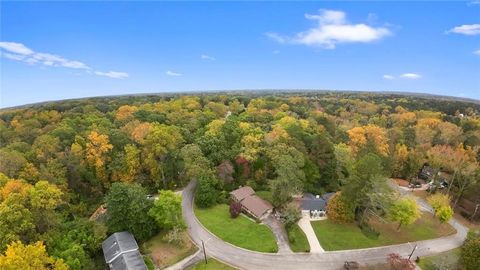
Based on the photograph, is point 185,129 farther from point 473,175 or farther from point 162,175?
point 473,175

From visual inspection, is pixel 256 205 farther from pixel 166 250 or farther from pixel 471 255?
pixel 471 255

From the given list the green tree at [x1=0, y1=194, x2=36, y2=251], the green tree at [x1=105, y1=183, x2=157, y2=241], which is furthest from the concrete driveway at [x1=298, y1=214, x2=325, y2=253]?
the green tree at [x1=0, y1=194, x2=36, y2=251]

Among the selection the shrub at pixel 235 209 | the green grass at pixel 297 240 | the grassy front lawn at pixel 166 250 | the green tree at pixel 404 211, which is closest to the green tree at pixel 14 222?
the grassy front lawn at pixel 166 250

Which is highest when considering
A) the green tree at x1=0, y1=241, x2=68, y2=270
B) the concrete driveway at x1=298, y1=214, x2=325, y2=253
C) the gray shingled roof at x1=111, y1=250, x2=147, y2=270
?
the green tree at x1=0, y1=241, x2=68, y2=270

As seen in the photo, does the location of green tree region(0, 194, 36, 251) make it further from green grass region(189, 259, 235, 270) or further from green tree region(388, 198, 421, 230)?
green tree region(388, 198, 421, 230)

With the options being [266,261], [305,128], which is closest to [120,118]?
[305,128]

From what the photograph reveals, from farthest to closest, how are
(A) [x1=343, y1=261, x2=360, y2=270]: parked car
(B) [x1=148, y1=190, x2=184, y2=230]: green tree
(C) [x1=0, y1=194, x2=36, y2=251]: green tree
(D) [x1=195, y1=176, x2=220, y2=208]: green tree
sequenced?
1. (D) [x1=195, y1=176, x2=220, y2=208]: green tree
2. (B) [x1=148, y1=190, x2=184, y2=230]: green tree
3. (A) [x1=343, y1=261, x2=360, y2=270]: parked car
4. (C) [x1=0, y1=194, x2=36, y2=251]: green tree

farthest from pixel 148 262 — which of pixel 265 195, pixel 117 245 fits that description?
pixel 265 195
